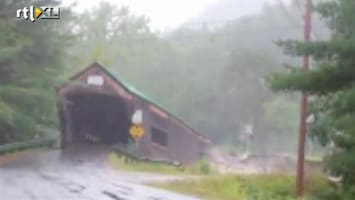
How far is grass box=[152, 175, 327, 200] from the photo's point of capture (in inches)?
760

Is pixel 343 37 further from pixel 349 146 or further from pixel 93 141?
pixel 93 141

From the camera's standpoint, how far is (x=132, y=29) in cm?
7256

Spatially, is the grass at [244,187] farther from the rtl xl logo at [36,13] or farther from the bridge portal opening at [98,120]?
the bridge portal opening at [98,120]

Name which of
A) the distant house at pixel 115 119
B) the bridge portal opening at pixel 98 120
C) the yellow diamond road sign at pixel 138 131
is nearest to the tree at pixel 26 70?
the distant house at pixel 115 119

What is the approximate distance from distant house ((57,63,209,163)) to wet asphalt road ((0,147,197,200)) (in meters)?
6.28

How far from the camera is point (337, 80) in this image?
11.8 metres

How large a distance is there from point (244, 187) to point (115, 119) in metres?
21.2

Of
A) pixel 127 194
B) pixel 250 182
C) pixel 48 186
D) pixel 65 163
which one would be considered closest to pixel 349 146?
pixel 127 194

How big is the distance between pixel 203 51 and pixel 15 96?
4532 cm

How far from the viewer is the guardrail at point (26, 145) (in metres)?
26.7

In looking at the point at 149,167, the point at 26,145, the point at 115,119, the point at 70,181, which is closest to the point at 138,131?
the point at 149,167

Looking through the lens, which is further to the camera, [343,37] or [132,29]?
[132,29]

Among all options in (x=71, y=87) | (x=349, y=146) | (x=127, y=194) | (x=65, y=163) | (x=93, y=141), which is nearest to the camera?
(x=349, y=146)

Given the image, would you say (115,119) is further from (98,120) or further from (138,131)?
(138,131)
